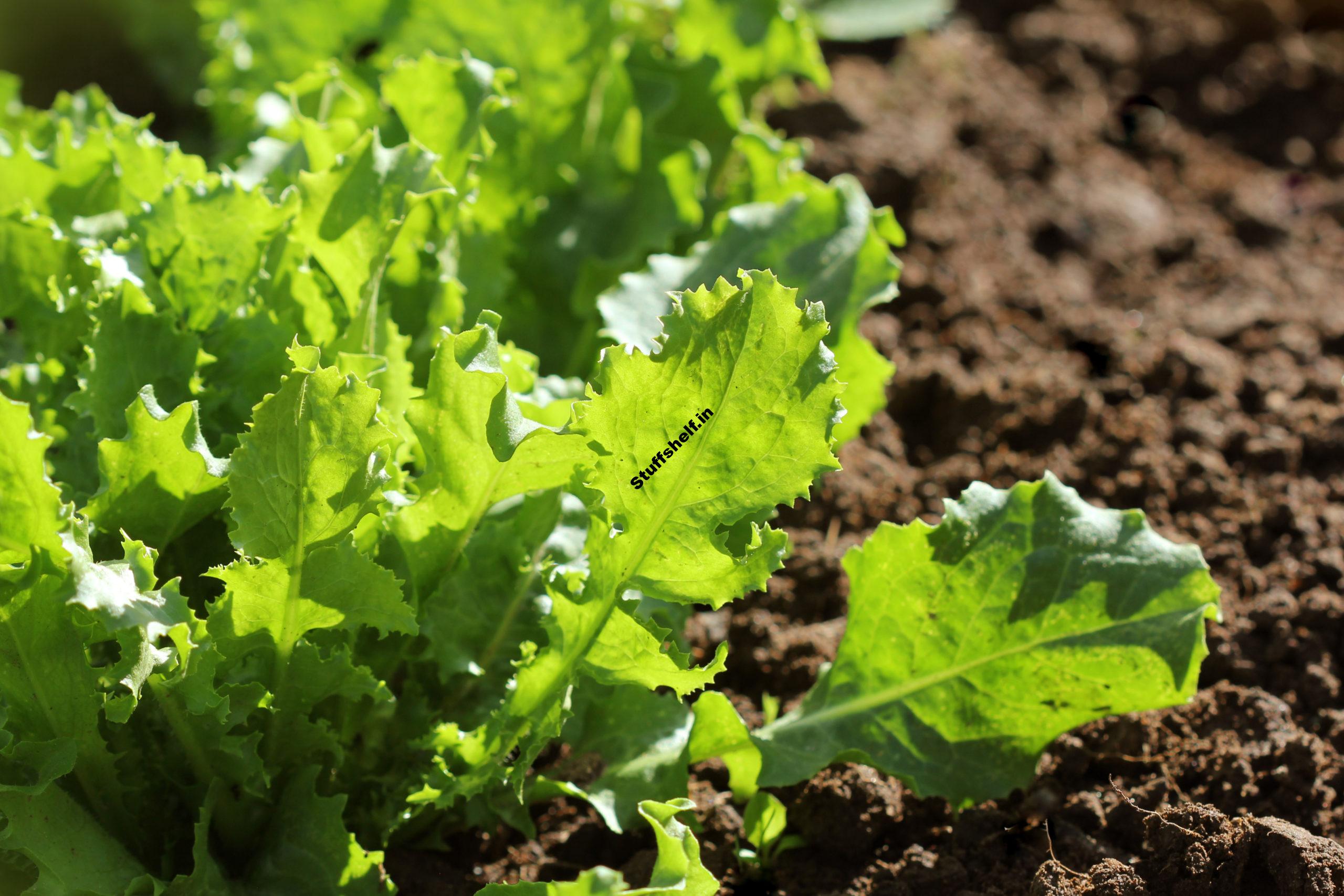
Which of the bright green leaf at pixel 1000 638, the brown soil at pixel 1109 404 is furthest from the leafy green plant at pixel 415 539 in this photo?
the brown soil at pixel 1109 404

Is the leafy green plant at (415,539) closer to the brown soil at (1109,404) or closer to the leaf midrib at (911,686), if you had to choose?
the leaf midrib at (911,686)

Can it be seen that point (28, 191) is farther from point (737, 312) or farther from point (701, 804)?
point (701, 804)

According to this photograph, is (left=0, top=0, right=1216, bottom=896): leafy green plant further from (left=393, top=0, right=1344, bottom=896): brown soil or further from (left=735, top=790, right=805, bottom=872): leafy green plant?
(left=393, top=0, right=1344, bottom=896): brown soil

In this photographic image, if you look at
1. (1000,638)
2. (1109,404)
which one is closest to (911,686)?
(1000,638)

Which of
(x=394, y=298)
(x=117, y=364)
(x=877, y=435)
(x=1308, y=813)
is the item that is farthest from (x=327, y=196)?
(x=1308, y=813)

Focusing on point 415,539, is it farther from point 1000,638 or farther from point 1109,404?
point 1109,404

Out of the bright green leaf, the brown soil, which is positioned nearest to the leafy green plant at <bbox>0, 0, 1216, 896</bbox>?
the bright green leaf
